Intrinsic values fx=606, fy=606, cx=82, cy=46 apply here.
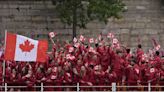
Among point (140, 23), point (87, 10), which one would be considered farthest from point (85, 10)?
point (140, 23)

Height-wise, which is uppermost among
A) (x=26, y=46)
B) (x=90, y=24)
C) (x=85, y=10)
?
(x=85, y=10)

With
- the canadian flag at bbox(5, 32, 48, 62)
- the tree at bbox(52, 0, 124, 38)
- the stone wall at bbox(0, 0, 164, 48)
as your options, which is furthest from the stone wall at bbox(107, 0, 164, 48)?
the canadian flag at bbox(5, 32, 48, 62)

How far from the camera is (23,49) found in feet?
51.5

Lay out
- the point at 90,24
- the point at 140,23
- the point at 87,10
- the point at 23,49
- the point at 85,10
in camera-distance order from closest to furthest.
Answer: the point at 23,49
the point at 87,10
the point at 85,10
the point at 90,24
the point at 140,23

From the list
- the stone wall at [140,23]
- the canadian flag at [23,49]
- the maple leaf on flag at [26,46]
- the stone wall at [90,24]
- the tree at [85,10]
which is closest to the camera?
the canadian flag at [23,49]

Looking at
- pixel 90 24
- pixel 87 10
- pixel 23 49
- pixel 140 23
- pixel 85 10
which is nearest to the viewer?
pixel 23 49

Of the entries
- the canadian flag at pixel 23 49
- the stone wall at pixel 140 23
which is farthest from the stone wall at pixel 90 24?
the canadian flag at pixel 23 49

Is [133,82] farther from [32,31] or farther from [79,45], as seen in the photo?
[32,31]

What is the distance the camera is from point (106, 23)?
2820 cm

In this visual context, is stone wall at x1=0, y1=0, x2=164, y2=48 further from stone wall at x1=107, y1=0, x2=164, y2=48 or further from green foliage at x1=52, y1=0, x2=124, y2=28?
green foliage at x1=52, y1=0, x2=124, y2=28

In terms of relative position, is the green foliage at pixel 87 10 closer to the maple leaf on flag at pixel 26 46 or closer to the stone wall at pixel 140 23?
the stone wall at pixel 140 23

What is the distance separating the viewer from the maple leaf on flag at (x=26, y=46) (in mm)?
15688

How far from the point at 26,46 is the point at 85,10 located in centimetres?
1235

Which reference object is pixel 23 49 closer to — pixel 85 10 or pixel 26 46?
pixel 26 46
